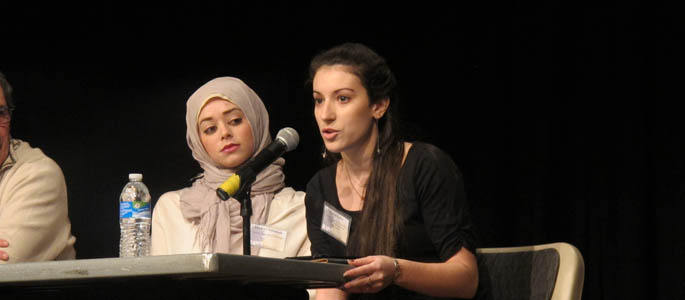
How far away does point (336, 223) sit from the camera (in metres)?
2.02

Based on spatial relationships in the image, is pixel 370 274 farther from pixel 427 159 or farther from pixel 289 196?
pixel 289 196

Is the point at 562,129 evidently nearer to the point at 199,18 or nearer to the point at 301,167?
the point at 301,167

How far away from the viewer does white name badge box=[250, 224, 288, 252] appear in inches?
106

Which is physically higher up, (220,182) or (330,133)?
(330,133)

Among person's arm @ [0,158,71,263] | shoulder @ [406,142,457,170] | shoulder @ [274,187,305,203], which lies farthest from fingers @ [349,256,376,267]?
person's arm @ [0,158,71,263]

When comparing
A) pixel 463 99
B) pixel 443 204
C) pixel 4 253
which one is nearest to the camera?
pixel 443 204

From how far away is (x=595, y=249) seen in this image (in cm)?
276

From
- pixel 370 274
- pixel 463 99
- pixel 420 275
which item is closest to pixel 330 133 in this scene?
pixel 420 275

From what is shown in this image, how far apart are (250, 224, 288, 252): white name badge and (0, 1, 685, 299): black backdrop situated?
64cm

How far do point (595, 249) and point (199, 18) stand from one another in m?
1.93

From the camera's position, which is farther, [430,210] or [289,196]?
[289,196]

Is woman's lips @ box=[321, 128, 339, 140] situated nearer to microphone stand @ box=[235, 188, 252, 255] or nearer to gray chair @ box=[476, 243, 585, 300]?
microphone stand @ box=[235, 188, 252, 255]

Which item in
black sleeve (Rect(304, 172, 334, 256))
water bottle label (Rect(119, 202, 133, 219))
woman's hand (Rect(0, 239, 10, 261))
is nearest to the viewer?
water bottle label (Rect(119, 202, 133, 219))

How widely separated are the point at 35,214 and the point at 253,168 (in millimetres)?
1221
